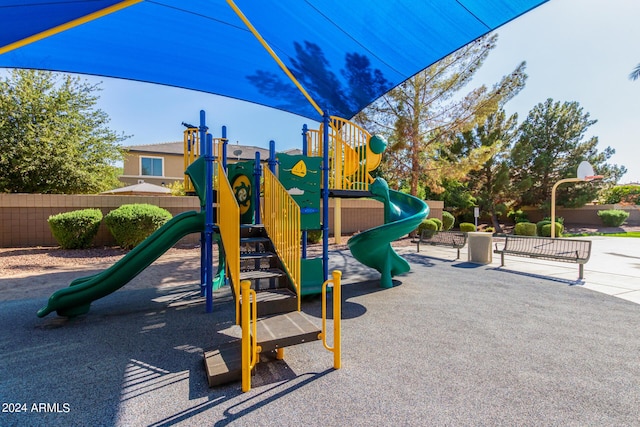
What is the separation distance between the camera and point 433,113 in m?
16.5

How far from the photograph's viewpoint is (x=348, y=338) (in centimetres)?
422

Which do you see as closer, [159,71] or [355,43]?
[355,43]

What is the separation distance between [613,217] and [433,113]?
22.3 metres

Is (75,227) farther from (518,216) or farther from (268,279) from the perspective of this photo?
(518,216)

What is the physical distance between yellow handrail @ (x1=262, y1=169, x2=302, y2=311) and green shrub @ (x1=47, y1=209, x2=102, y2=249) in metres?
8.94

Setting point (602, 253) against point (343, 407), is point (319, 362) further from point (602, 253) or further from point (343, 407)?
point (602, 253)

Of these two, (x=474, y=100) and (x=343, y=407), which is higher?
(x=474, y=100)

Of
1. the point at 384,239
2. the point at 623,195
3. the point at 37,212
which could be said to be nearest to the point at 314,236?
the point at 384,239

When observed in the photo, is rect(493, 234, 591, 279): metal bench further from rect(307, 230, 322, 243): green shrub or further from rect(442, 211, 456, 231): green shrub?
rect(442, 211, 456, 231): green shrub

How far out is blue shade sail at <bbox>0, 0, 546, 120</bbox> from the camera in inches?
205

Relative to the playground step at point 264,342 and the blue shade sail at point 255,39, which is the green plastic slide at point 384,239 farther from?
the playground step at point 264,342

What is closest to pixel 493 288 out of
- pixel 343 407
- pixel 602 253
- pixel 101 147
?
pixel 343 407

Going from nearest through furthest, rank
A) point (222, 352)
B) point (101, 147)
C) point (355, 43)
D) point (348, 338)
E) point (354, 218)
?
point (222, 352), point (348, 338), point (355, 43), point (101, 147), point (354, 218)

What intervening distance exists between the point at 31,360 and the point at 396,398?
12.8 feet
